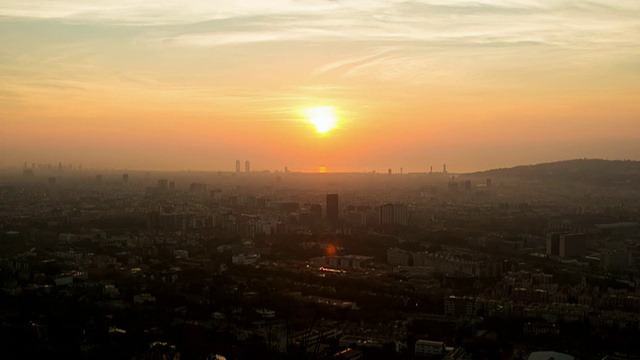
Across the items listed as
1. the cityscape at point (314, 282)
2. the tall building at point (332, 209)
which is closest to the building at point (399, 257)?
the cityscape at point (314, 282)

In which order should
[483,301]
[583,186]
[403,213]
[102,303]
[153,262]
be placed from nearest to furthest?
[102,303], [483,301], [153,262], [403,213], [583,186]

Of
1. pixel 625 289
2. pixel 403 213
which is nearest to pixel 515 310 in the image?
pixel 625 289

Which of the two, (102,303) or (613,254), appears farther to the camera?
(613,254)

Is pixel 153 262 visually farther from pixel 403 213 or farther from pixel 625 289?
pixel 403 213

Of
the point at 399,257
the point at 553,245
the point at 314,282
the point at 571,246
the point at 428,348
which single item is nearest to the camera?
the point at 428,348

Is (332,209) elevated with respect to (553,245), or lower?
elevated

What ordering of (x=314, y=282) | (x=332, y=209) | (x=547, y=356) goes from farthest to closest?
(x=332, y=209)
(x=314, y=282)
(x=547, y=356)

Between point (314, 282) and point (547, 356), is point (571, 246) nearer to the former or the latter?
point (314, 282)

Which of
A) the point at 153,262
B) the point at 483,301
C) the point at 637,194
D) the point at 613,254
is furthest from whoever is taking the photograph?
the point at 637,194

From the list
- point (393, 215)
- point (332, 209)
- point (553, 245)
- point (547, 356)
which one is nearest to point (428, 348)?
point (547, 356)

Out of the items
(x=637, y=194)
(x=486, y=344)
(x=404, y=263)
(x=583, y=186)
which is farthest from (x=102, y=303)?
(x=583, y=186)
